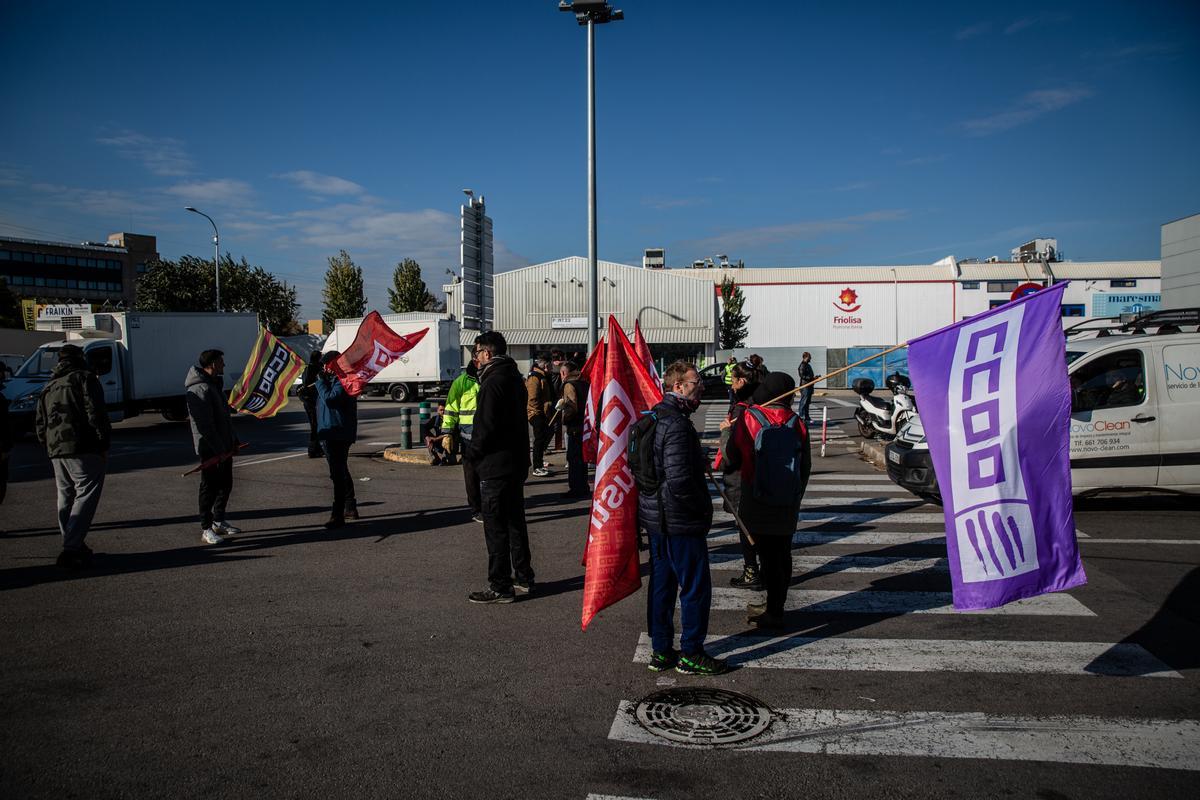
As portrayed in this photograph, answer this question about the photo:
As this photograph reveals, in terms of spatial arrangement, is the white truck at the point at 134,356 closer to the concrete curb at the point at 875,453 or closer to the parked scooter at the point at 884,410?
the concrete curb at the point at 875,453

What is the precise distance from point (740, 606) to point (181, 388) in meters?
21.3

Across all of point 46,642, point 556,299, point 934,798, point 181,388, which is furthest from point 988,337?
point 556,299

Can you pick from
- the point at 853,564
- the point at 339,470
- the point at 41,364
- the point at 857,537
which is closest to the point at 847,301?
the point at 41,364

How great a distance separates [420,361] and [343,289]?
26819mm

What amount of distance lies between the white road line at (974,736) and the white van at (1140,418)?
182 inches

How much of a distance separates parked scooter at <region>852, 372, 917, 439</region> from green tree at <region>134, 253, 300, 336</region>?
34.5 meters

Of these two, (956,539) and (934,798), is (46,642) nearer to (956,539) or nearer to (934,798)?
(934,798)

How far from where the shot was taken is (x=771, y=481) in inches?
203

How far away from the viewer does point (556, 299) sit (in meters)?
47.0

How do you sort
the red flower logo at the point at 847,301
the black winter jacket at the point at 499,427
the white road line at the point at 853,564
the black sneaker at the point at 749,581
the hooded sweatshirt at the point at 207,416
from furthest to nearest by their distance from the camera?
the red flower logo at the point at 847,301 → the hooded sweatshirt at the point at 207,416 → the white road line at the point at 853,564 → the black sneaker at the point at 749,581 → the black winter jacket at the point at 499,427

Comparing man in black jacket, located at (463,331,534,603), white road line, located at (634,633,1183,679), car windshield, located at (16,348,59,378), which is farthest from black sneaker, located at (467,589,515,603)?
car windshield, located at (16,348,59,378)

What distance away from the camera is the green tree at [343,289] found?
2170 inches

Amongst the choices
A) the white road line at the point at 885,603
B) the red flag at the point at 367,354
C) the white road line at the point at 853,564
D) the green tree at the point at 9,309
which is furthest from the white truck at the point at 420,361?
the green tree at the point at 9,309

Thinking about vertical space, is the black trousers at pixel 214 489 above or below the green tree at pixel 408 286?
below
